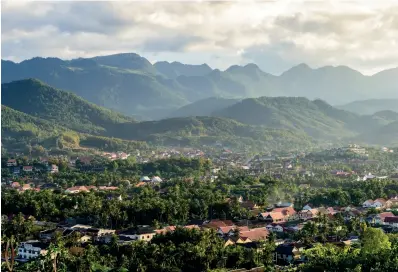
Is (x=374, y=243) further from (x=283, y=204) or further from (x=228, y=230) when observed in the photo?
(x=283, y=204)

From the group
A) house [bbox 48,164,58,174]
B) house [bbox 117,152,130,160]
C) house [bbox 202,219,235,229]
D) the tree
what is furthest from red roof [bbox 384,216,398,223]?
house [bbox 117,152,130,160]

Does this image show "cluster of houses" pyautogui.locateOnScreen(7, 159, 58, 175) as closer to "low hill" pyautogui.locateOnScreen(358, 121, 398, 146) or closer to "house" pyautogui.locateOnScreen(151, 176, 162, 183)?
"house" pyautogui.locateOnScreen(151, 176, 162, 183)

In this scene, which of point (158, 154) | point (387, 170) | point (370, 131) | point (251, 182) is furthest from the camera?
point (370, 131)

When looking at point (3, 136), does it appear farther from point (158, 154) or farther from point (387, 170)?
point (387, 170)

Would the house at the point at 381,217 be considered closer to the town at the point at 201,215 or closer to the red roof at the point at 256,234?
the town at the point at 201,215

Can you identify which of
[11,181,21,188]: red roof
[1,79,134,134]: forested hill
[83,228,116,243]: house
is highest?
[1,79,134,134]: forested hill

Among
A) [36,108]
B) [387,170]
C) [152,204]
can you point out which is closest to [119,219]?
[152,204]
